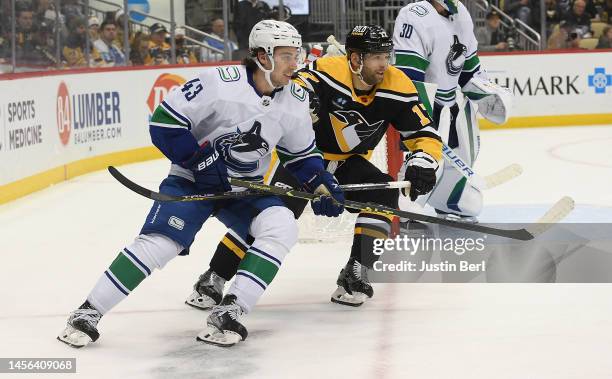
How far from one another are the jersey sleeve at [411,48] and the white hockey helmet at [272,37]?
5.58 ft

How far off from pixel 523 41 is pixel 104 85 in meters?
5.11

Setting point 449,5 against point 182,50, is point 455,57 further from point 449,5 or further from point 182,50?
point 182,50

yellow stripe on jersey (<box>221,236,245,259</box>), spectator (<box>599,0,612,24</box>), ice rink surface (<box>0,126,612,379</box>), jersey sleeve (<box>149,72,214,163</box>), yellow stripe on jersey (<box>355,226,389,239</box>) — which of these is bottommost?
ice rink surface (<box>0,126,612,379</box>)

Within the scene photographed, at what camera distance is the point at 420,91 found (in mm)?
5066

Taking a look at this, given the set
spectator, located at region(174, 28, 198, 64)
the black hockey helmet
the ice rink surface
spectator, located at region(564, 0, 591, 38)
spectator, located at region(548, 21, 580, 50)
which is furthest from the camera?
spectator, located at region(564, 0, 591, 38)

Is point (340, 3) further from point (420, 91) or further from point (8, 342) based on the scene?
point (8, 342)

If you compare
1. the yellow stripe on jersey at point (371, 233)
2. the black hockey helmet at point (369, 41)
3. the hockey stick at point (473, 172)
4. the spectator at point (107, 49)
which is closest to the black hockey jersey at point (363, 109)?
the black hockey helmet at point (369, 41)

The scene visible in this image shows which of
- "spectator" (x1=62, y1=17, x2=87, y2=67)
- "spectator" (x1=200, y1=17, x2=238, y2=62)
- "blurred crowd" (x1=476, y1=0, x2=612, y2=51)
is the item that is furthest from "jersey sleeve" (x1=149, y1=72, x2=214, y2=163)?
"blurred crowd" (x1=476, y1=0, x2=612, y2=51)

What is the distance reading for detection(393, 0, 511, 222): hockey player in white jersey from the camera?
5.27 m

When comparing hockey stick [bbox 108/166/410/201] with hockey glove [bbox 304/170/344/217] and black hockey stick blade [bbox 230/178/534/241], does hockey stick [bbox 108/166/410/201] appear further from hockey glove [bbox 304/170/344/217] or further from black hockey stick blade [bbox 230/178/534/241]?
hockey glove [bbox 304/170/344/217]

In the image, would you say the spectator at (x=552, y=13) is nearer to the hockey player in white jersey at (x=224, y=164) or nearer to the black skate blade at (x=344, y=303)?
the black skate blade at (x=344, y=303)

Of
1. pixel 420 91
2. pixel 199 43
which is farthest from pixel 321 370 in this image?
pixel 199 43

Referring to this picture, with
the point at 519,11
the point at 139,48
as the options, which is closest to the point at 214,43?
the point at 139,48

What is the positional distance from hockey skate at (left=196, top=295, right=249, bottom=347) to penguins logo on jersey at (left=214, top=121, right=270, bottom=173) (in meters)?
0.45
